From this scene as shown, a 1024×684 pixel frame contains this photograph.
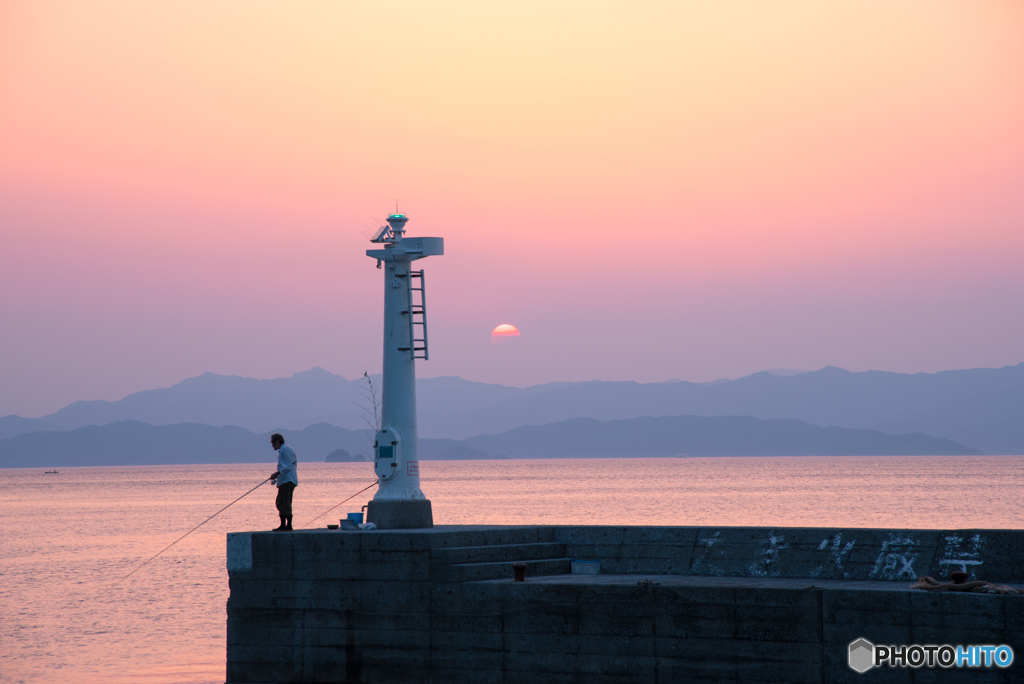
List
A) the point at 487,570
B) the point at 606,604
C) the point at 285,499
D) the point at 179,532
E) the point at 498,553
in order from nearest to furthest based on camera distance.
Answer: the point at 606,604, the point at 487,570, the point at 498,553, the point at 285,499, the point at 179,532

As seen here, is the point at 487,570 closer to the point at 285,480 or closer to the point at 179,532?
the point at 285,480

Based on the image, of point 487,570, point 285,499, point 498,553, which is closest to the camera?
A: point 487,570

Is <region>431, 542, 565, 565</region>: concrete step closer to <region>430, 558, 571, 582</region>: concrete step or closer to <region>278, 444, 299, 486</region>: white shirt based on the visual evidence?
<region>430, 558, 571, 582</region>: concrete step

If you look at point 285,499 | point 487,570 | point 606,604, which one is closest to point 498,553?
point 487,570

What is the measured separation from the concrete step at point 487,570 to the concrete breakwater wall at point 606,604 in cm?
3

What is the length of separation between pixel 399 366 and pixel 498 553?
13.8 feet

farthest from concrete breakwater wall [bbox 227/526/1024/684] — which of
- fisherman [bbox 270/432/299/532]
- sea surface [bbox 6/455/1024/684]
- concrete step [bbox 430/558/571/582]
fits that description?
sea surface [bbox 6/455/1024/684]

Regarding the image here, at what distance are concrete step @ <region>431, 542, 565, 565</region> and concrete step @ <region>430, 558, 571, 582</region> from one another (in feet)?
0.30

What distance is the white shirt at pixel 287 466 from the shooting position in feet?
58.0

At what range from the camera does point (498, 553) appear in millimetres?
16547

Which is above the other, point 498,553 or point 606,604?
point 498,553

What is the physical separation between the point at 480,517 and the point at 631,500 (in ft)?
85.7

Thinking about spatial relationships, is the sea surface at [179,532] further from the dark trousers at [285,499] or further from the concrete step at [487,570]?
the concrete step at [487,570]

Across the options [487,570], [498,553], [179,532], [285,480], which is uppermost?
[285,480]
